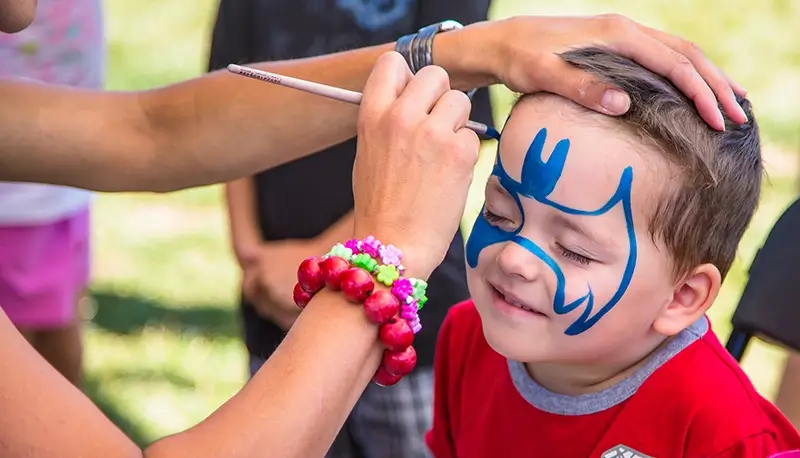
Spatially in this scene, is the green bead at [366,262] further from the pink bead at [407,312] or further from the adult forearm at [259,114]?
the adult forearm at [259,114]

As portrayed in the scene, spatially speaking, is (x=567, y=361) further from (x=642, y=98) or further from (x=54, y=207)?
(x=54, y=207)

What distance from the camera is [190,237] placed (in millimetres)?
3857

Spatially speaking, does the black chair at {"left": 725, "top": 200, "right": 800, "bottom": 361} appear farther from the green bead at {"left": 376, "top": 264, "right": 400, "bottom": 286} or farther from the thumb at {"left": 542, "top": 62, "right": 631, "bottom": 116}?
the green bead at {"left": 376, "top": 264, "right": 400, "bottom": 286}

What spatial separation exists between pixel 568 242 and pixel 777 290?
45 centimetres

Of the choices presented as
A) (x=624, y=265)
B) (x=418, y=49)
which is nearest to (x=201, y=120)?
(x=418, y=49)

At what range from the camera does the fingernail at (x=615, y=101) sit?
4.03 feet

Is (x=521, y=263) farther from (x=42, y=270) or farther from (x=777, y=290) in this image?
(x=42, y=270)

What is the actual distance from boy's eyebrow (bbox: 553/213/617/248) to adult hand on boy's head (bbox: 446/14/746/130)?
0.45ft

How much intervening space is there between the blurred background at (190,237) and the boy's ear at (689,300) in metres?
1.12

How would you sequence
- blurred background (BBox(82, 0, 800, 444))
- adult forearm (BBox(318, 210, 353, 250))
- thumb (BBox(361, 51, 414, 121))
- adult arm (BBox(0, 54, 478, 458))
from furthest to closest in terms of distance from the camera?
blurred background (BBox(82, 0, 800, 444))
adult forearm (BBox(318, 210, 353, 250))
thumb (BBox(361, 51, 414, 121))
adult arm (BBox(0, 54, 478, 458))

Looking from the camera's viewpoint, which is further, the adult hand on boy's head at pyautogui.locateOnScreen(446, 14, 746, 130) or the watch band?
the watch band

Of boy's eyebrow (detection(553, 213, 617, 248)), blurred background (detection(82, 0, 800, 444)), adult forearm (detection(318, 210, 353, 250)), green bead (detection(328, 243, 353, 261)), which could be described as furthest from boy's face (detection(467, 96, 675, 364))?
blurred background (detection(82, 0, 800, 444))

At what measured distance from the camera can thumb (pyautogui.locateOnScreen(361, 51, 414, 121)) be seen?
3.98 feet

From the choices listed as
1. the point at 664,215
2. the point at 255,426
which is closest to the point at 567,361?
the point at 664,215
